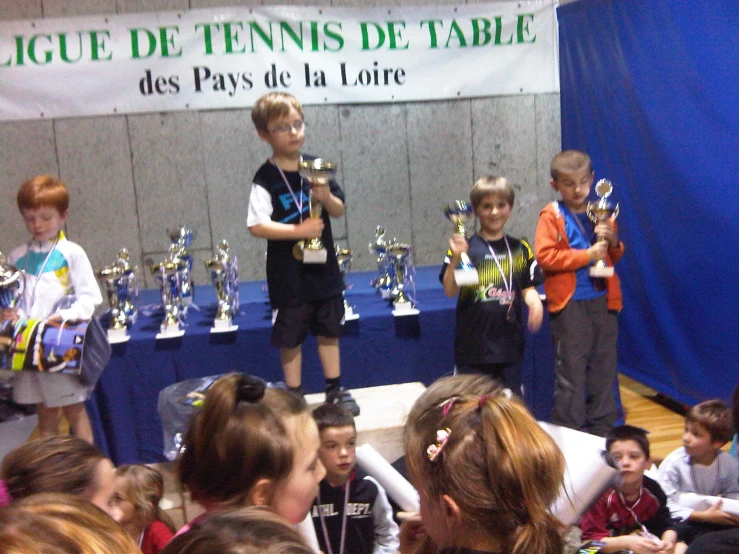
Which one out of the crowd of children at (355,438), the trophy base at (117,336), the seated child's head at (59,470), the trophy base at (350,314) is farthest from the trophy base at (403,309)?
the seated child's head at (59,470)

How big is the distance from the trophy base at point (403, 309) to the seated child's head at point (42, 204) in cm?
152

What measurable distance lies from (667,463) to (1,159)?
14.0ft

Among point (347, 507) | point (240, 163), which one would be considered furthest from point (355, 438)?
point (240, 163)

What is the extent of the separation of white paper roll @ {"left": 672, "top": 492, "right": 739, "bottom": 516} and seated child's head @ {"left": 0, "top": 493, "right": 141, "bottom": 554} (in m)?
2.30

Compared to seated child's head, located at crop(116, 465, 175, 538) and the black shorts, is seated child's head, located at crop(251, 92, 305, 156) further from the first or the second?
seated child's head, located at crop(116, 465, 175, 538)

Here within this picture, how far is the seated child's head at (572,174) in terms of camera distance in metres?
3.25

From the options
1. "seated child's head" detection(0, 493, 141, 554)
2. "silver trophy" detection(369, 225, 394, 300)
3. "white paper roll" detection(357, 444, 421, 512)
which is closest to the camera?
"seated child's head" detection(0, 493, 141, 554)

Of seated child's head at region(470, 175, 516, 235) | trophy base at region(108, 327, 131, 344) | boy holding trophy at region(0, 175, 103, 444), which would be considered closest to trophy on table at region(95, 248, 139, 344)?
trophy base at region(108, 327, 131, 344)

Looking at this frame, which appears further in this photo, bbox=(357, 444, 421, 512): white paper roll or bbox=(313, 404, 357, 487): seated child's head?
bbox=(313, 404, 357, 487): seated child's head

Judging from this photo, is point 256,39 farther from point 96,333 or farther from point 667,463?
point 667,463

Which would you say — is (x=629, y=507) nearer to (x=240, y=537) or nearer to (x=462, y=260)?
(x=462, y=260)

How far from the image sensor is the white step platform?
10.3 feet

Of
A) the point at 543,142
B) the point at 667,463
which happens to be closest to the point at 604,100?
the point at 543,142

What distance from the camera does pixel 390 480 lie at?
7.00ft
